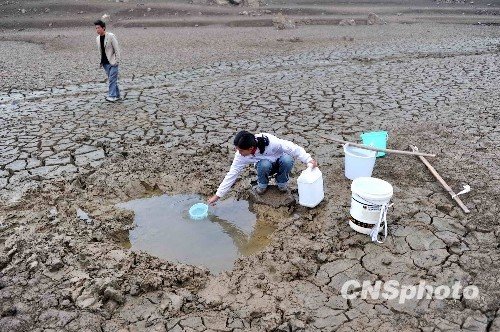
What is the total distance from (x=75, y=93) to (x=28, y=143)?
114 inches

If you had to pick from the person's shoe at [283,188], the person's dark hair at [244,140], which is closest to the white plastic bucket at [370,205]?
the person's shoe at [283,188]

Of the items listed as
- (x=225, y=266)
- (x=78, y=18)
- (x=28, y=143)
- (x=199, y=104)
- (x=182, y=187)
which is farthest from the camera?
(x=78, y=18)

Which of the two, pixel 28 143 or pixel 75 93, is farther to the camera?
pixel 75 93

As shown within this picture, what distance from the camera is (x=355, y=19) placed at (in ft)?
66.8

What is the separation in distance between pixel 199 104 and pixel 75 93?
2947 mm

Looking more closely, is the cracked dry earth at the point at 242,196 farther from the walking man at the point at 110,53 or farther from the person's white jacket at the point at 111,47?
the person's white jacket at the point at 111,47

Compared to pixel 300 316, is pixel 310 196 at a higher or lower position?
higher

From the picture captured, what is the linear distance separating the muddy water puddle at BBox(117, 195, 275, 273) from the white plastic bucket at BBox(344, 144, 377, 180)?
130 centimetres

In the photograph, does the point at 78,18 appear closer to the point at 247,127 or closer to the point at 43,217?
the point at 247,127

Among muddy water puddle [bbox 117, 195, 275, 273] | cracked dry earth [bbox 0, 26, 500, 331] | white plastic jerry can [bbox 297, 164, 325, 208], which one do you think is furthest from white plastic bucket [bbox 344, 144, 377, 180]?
muddy water puddle [bbox 117, 195, 275, 273]

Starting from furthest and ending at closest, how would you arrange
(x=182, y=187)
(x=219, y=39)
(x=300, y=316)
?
(x=219, y=39), (x=182, y=187), (x=300, y=316)

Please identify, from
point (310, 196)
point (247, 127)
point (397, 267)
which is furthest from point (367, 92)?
point (397, 267)

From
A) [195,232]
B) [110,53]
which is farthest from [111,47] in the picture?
[195,232]

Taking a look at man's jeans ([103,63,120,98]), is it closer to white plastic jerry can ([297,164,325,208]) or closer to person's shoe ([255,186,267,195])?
person's shoe ([255,186,267,195])
